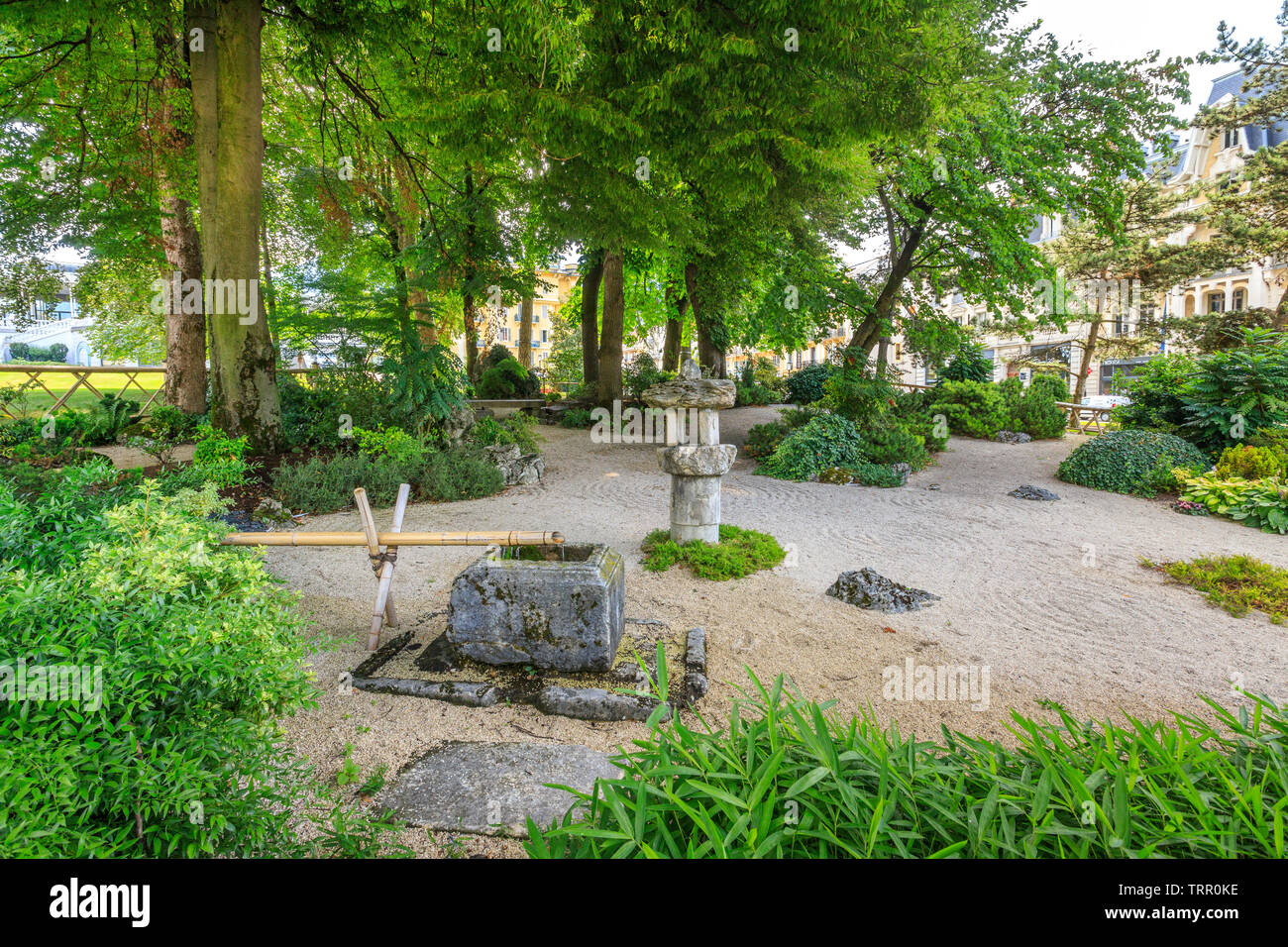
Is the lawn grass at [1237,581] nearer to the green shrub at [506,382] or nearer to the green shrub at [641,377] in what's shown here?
the green shrub at [641,377]

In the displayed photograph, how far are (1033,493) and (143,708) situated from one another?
11.5 meters

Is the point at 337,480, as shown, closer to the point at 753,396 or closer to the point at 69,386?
the point at 753,396

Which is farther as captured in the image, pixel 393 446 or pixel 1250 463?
pixel 393 446

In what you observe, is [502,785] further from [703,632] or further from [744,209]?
[744,209]

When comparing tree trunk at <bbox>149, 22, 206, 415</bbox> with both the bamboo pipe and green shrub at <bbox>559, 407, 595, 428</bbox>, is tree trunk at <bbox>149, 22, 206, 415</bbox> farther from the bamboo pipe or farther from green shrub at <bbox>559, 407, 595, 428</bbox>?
the bamboo pipe

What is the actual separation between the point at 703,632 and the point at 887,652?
4.52ft

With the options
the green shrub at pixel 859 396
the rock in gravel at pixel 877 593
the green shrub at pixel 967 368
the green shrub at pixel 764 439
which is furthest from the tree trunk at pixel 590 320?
the rock in gravel at pixel 877 593

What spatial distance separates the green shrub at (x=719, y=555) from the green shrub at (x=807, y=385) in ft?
49.7

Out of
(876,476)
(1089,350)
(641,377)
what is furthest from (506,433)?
(1089,350)

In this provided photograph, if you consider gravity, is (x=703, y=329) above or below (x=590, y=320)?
below

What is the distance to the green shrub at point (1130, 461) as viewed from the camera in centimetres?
1011

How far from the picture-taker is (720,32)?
22.6 ft

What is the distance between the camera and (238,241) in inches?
358
